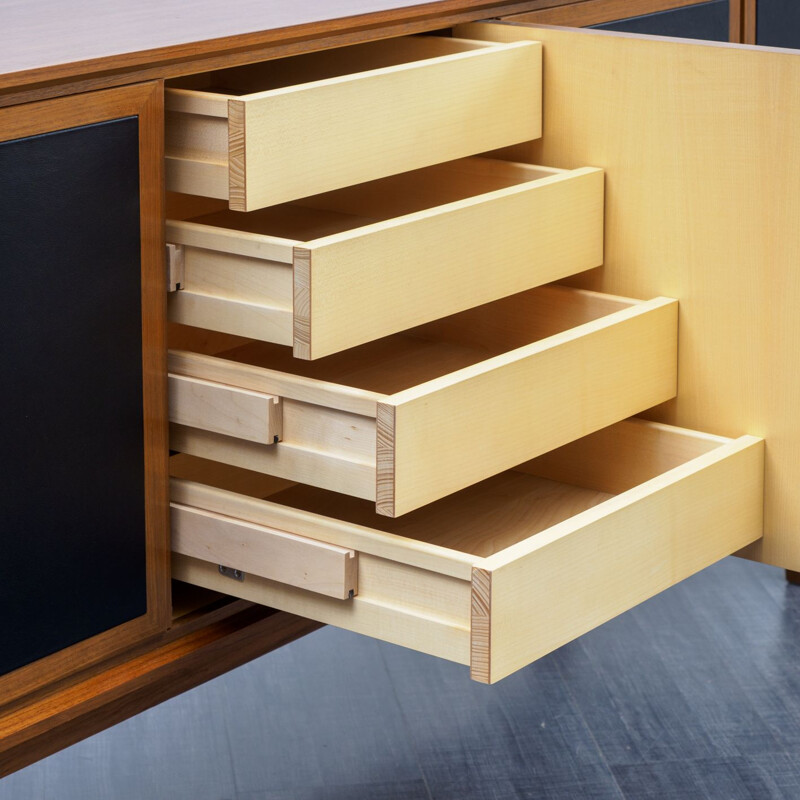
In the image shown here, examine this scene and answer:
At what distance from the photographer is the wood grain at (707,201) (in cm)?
111

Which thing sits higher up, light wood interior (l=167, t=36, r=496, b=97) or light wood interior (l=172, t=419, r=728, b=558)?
light wood interior (l=167, t=36, r=496, b=97)

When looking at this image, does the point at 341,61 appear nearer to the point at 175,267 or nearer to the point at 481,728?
the point at 175,267

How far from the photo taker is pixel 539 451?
112 centimetres

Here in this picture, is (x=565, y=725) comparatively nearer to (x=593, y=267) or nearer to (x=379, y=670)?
(x=379, y=670)

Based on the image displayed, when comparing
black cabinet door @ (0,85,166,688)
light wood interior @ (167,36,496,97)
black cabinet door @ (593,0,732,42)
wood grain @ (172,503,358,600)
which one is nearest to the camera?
A: black cabinet door @ (0,85,166,688)

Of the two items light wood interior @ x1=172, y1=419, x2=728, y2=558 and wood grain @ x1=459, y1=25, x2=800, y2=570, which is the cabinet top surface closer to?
wood grain @ x1=459, y1=25, x2=800, y2=570

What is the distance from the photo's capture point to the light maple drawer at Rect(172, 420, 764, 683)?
979 mm

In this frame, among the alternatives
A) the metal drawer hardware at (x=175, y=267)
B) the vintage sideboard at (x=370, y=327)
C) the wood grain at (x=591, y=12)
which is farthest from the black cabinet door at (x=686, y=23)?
the metal drawer hardware at (x=175, y=267)

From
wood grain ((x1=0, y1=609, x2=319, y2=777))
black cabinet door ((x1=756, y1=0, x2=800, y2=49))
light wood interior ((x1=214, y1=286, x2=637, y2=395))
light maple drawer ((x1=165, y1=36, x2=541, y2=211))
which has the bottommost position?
wood grain ((x1=0, y1=609, x2=319, y2=777))

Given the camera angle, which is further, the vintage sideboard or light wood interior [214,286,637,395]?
light wood interior [214,286,637,395]

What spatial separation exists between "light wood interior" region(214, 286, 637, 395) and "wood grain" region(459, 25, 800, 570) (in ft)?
0.13

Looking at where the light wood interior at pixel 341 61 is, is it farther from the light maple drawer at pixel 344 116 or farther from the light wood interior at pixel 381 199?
the light wood interior at pixel 381 199

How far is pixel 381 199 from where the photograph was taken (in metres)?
1.31

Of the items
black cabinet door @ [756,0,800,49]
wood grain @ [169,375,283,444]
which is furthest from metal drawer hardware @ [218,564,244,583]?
black cabinet door @ [756,0,800,49]
